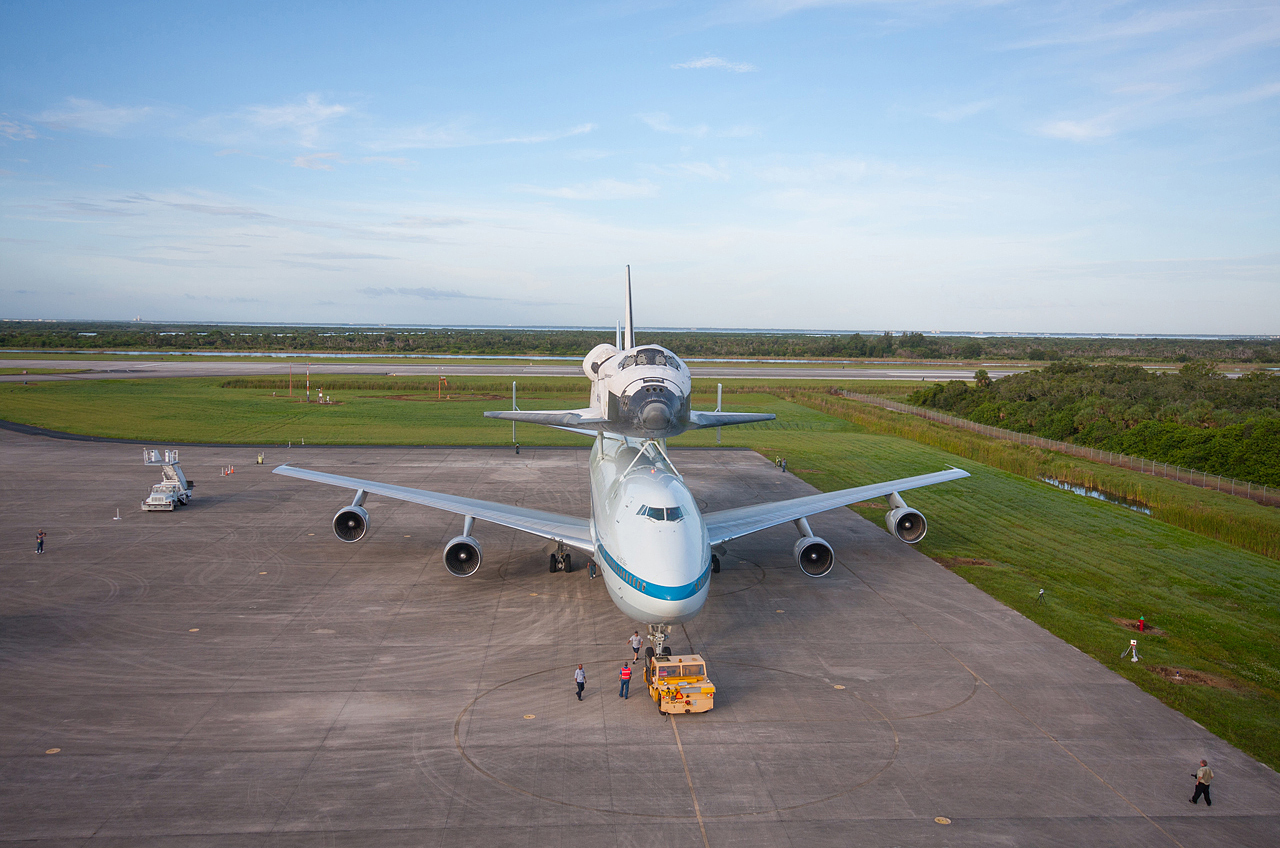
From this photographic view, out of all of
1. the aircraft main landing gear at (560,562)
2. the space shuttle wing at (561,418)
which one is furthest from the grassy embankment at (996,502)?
the space shuttle wing at (561,418)

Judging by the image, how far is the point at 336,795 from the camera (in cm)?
1434

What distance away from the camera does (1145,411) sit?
2549 inches

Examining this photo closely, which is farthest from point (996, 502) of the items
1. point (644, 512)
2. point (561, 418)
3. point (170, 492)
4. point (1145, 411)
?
point (170, 492)

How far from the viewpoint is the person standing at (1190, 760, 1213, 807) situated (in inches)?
560

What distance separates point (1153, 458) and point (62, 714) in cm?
6662

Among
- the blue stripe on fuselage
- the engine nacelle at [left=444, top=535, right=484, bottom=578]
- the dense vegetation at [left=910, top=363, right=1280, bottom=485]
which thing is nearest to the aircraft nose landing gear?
the blue stripe on fuselage

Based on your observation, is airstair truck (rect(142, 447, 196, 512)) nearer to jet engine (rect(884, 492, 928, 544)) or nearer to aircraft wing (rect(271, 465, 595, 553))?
aircraft wing (rect(271, 465, 595, 553))

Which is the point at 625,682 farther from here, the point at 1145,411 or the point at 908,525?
the point at 1145,411

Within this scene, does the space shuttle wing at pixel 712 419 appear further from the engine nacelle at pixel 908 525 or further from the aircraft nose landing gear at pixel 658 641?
the engine nacelle at pixel 908 525

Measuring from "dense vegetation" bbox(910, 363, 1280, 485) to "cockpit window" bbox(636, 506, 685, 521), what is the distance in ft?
157

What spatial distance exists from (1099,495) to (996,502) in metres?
11.7

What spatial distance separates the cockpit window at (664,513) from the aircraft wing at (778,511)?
483 cm

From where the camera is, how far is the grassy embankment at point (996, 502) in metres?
22.0

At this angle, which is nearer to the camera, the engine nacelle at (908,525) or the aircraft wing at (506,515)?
the aircraft wing at (506,515)
